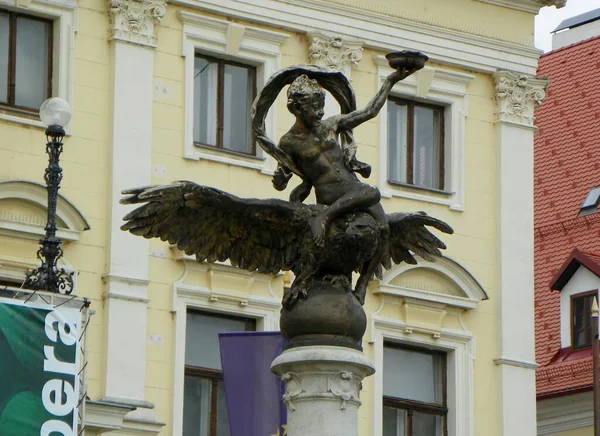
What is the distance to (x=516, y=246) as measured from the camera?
37.6 m

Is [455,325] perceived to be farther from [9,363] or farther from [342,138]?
[342,138]

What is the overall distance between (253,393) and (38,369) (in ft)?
12.2

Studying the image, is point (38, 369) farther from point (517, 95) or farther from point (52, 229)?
point (517, 95)

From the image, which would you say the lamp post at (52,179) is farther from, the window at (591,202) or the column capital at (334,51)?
the window at (591,202)

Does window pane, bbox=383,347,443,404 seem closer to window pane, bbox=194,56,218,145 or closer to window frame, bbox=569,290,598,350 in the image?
window pane, bbox=194,56,218,145

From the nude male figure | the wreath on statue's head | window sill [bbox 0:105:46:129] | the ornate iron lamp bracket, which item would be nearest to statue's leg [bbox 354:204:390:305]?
the nude male figure

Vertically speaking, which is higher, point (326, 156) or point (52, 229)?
point (52, 229)

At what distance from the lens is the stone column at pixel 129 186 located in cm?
3303

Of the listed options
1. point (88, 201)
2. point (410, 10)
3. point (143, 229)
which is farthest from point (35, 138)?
point (143, 229)

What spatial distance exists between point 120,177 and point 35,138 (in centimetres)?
139

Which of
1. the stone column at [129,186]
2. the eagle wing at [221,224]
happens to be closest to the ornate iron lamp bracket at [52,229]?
the stone column at [129,186]

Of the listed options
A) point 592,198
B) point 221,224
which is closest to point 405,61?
Result: point 221,224

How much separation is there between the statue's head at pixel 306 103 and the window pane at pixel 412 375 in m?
18.5

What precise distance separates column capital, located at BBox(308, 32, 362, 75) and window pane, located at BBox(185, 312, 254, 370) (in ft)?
13.4
